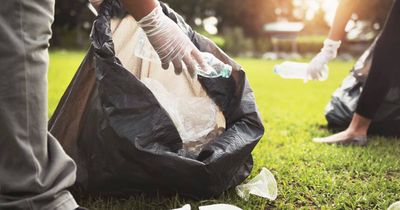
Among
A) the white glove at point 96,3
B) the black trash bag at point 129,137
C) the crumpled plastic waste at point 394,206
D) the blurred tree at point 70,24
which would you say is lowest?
the blurred tree at point 70,24

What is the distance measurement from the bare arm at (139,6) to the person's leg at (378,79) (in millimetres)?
1583

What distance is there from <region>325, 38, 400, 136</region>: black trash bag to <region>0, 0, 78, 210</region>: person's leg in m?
2.25

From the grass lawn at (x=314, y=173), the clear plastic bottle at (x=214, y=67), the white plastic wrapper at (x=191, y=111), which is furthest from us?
the white plastic wrapper at (x=191, y=111)

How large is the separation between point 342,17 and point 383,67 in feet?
1.27

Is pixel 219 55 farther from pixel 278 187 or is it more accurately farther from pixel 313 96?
pixel 313 96

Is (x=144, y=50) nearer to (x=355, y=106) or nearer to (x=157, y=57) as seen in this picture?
(x=157, y=57)

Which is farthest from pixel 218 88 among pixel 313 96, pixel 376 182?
pixel 313 96

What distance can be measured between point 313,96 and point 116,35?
407 cm

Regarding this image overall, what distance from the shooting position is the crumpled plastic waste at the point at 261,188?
1822 millimetres

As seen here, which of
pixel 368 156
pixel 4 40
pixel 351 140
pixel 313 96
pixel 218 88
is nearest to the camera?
pixel 4 40

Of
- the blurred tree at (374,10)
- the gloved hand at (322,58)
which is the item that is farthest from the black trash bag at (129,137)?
the blurred tree at (374,10)

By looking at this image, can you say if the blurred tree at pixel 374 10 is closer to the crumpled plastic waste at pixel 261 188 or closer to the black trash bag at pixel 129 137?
the crumpled plastic waste at pixel 261 188

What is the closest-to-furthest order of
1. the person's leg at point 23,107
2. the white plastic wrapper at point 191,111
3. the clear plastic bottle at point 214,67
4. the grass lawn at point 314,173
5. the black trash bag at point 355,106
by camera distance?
the person's leg at point 23,107 < the clear plastic bottle at point 214,67 < the grass lawn at point 314,173 < the white plastic wrapper at point 191,111 < the black trash bag at point 355,106

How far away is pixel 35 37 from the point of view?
1.18 meters
